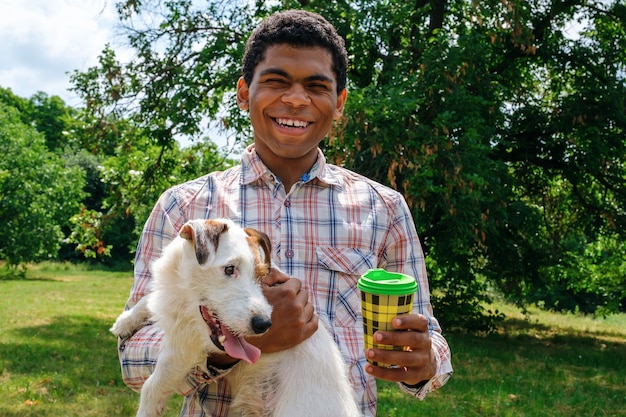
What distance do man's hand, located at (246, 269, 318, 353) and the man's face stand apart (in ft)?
2.23

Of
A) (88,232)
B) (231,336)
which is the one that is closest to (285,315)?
(231,336)

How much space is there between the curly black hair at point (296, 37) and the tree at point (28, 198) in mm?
29059

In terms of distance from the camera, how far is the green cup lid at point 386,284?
2.04m

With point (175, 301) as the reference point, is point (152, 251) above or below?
above

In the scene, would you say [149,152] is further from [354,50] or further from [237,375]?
[237,375]

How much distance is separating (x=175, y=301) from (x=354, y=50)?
11.0 meters

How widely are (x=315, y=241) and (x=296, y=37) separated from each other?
0.95 metres

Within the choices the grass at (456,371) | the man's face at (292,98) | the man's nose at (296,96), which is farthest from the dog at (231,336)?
the grass at (456,371)

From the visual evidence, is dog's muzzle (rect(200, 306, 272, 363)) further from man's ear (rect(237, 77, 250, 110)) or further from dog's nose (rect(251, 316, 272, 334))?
man's ear (rect(237, 77, 250, 110))

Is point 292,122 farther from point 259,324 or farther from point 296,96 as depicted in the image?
point 259,324

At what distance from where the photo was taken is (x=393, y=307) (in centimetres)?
209

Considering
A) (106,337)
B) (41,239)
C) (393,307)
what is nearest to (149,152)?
(106,337)

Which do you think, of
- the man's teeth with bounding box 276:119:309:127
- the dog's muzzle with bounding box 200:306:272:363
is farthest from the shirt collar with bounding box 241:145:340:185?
the dog's muzzle with bounding box 200:306:272:363

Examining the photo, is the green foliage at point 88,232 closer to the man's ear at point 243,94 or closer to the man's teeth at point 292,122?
the man's ear at point 243,94
